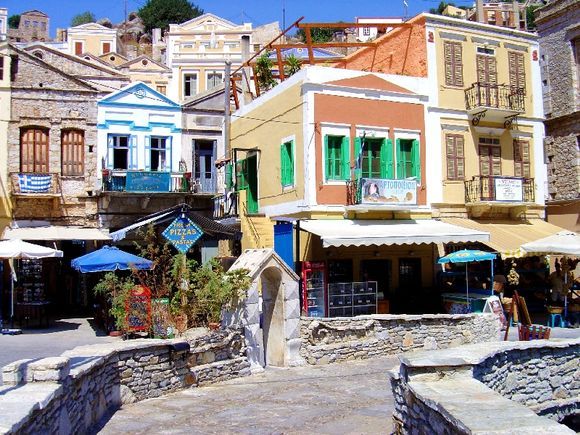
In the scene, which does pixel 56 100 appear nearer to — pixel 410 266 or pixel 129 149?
pixel 129 149

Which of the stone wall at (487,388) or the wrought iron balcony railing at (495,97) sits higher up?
the wrought iron balcony railing at (495,97)

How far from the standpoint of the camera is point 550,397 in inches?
421

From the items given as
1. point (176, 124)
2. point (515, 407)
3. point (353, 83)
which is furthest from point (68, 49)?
point (515, 407)

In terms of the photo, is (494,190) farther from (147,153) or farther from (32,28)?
(32,28)

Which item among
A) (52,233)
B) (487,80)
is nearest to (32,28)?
(52,233)

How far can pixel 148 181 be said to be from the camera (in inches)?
912

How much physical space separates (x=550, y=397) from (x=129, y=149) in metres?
18.0

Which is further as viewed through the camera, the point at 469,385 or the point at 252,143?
the point at 252,143

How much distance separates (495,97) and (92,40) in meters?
55.1

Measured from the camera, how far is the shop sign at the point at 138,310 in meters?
13.6

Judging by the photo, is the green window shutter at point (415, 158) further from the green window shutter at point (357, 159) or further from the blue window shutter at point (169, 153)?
the blue window shutter at point (169, 153)

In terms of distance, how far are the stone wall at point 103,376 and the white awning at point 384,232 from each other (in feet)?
17.5

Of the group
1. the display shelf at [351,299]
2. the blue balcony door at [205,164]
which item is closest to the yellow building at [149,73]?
the blue balcony door at [205,164]

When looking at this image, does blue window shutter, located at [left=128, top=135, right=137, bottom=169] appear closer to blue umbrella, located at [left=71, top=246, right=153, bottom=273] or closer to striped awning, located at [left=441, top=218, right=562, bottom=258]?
blue umbrella, located at [left=71, top=246, right=153, bottom=273]
